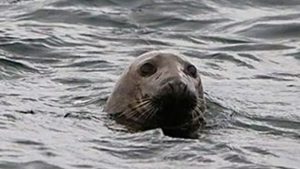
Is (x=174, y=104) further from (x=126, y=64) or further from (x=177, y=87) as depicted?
(x=126, y=64)

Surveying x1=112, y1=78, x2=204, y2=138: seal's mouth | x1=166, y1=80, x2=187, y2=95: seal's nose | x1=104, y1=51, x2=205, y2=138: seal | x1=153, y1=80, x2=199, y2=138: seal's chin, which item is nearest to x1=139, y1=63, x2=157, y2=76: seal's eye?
x1=104, y1=51, x2=205, y2=138: seal

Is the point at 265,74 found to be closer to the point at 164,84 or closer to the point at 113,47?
the point at 113,47

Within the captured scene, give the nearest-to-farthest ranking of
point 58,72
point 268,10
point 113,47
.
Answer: point 58,72, point 113,47, point 268,10

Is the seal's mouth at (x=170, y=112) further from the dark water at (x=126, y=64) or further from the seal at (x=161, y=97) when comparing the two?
the dark water at (x=126, y=64)

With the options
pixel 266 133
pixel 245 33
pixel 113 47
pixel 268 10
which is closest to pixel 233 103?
pixel 266 133

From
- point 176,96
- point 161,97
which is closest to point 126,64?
point 161,97

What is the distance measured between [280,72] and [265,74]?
204 millimetres

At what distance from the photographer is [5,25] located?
52.8 feet

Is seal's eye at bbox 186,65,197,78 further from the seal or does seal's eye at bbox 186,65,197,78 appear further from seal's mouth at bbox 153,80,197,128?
seal's mouth at bbox 153,80,197,128

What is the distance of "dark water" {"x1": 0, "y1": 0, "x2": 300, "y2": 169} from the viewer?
28.6 ft

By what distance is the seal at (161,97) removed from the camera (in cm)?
958

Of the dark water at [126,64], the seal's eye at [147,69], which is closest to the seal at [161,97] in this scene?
the seal's eye at [147,69]

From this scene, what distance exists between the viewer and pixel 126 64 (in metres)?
13.6

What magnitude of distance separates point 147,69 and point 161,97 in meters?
0.66
